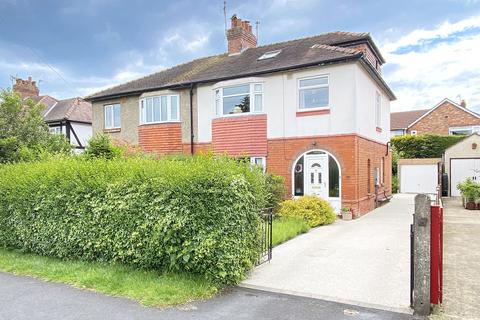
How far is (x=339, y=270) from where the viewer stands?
22.3 ft

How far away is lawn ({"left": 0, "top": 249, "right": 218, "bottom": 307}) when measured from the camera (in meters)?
5.41

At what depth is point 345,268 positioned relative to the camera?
6.95 m

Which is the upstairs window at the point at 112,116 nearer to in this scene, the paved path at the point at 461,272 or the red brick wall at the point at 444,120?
the paved path at the point at 461,272

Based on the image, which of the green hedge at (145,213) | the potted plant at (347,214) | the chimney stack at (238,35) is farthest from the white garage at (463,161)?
the green hedge at (145,213)

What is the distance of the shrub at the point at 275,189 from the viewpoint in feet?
44.3

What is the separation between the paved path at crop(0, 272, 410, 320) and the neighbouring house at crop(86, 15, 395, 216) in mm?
9274

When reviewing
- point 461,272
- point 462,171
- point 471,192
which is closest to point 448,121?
point 462,171

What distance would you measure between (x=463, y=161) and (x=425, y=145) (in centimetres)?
533

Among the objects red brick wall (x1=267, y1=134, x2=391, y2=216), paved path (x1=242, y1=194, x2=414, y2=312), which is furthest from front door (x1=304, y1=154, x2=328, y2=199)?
paved path (x1=242, y1=194, x2=414, y2=312)

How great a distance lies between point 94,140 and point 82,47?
565 cm

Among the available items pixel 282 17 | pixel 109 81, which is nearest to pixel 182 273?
pixel 282 17

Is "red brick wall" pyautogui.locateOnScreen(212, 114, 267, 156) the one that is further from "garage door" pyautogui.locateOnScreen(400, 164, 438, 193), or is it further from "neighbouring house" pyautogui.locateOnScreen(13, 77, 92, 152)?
"garage door" pyautogui.locateOnScreen(400, 164, 438, 193)

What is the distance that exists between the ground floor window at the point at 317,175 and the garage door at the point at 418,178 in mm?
14333

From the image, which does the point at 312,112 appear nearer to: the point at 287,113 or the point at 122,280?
the point at 287,113
